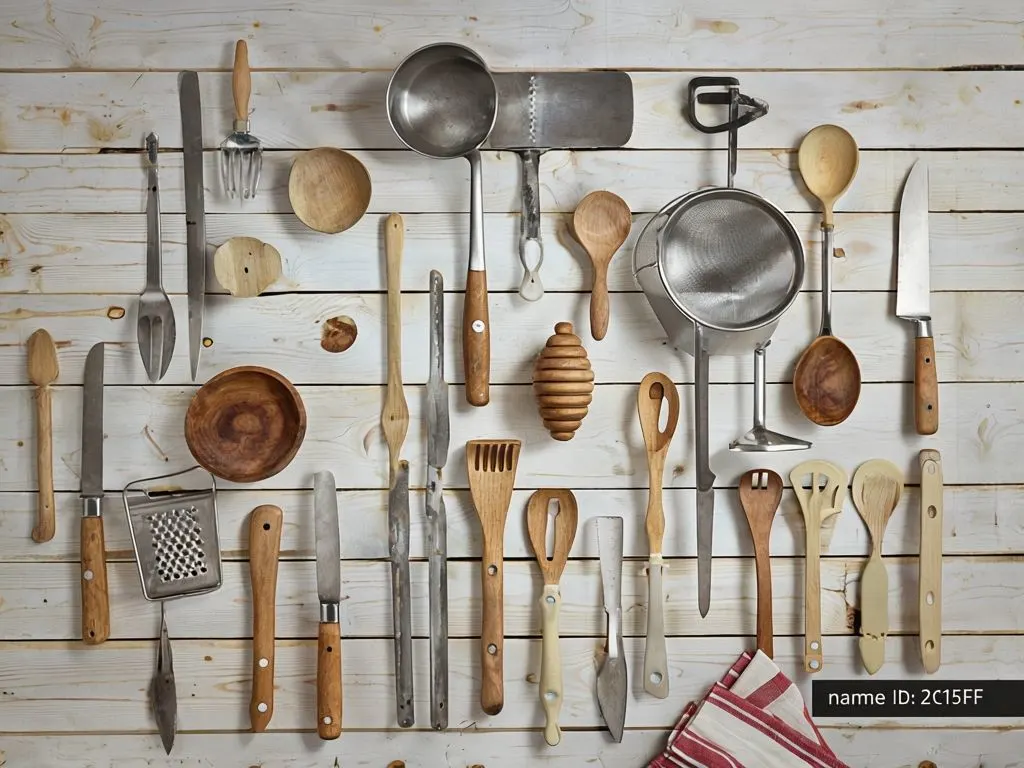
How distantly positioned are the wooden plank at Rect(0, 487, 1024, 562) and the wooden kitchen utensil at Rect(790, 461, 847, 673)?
2 cm

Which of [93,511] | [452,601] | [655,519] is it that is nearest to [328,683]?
[452,601]

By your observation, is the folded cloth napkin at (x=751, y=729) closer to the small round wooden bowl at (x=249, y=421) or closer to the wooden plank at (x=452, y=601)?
the wooden plank at (x=452, y=601)

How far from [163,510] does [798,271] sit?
3.17 feet

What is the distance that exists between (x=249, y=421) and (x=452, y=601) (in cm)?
40

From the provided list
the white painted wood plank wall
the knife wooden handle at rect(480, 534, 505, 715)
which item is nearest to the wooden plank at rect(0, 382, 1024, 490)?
the white painted wood plank wall

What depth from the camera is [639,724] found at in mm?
1229

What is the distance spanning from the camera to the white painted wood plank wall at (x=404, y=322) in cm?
121

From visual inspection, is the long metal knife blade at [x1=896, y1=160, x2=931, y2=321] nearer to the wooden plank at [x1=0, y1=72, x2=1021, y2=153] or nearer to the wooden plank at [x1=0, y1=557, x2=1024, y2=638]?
the wooden plank at [x1=0, y1=72, x2=1021, y2=153]

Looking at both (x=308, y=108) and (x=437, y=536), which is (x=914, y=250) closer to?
(x=437, y=536)

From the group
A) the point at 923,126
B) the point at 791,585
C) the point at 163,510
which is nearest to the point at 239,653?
the point at 163,510

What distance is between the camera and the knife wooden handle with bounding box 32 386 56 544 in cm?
119

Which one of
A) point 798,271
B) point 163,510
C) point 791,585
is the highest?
point 798,271

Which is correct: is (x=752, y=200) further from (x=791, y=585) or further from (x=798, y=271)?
(x=791, y=585)

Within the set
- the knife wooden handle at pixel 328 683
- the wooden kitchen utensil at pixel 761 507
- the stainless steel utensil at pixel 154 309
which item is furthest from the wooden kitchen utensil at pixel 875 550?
the stainless steel utensil at pixel 154 309
